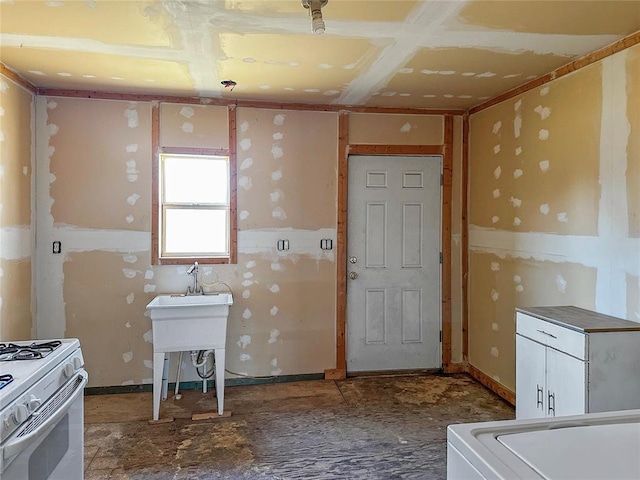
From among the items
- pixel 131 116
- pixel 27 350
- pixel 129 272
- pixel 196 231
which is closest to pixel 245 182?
pixel 196 231

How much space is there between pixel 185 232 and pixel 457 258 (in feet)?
8.66

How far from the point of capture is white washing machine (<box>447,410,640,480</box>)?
0.93 metres

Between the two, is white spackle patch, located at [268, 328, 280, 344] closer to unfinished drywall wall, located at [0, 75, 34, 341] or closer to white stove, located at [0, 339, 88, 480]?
unfinished drywall wall, located at [0, 75, 34, 341]

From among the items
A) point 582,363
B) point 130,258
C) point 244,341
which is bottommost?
point 244,341

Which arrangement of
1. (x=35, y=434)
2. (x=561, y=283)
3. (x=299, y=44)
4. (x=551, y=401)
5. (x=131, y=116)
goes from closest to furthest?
Answer: (x=35, y=434), (x=551, y=401), (x=299, y=44), (x=561, y=283), (x=131, y=116)

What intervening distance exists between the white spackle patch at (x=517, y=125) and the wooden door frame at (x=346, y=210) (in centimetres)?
76

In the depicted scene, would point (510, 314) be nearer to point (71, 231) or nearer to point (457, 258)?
point (457, 258)

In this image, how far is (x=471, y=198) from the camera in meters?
4.10

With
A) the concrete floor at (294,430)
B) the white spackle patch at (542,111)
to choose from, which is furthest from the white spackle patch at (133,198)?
the white spackle patch at (542,111)

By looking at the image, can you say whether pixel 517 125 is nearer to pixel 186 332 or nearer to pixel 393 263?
pixel 393 263

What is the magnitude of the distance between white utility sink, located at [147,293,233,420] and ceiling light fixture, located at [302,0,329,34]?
82.1 inches

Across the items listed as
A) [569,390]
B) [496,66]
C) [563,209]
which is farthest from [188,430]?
[496,66]

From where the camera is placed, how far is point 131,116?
12.0 ft

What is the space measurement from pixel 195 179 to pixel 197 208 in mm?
268
